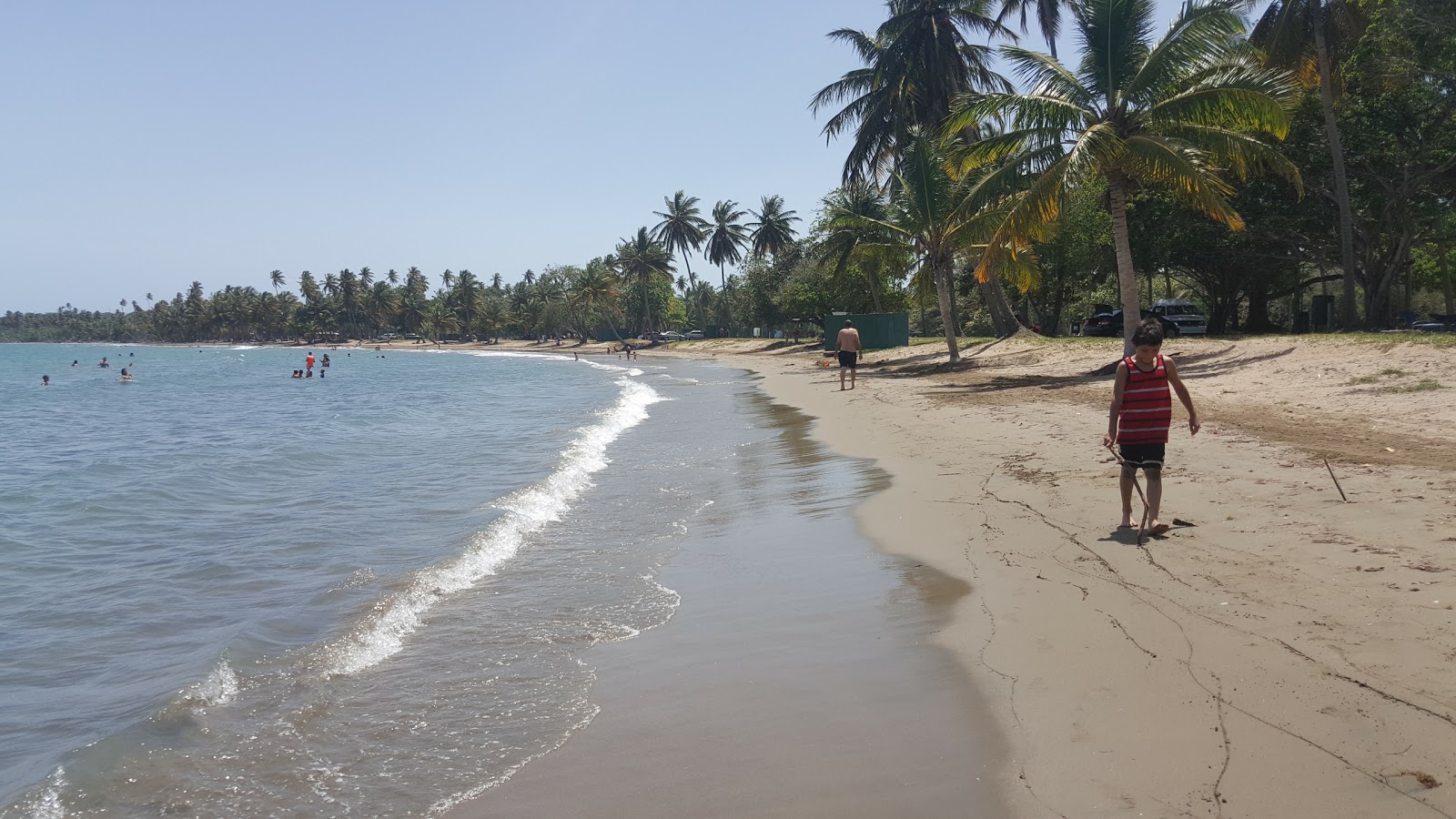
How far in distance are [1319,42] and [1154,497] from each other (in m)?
20.9

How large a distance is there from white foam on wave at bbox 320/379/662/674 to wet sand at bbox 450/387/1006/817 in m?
1.48

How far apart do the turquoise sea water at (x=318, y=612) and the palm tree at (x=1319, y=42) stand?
16.2 meters

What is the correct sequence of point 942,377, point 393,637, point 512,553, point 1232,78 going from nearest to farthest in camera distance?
point 393,637, point 512,553, point 1232,78, point 942,377

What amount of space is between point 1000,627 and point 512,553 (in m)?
4.37

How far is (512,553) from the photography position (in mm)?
7727

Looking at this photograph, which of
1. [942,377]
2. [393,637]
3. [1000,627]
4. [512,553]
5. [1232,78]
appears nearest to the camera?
[1000,627]

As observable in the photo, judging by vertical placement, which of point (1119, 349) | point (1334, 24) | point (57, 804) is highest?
point (1334, 24)

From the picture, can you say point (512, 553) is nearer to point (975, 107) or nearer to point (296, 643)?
point (296, 643)

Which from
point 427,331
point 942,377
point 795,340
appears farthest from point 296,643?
point 427,331

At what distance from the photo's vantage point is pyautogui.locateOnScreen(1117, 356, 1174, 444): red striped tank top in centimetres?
613

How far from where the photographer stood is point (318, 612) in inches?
250

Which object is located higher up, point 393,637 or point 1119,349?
point 1119,349

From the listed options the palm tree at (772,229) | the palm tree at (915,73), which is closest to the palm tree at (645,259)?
the palm tree at (772,229)

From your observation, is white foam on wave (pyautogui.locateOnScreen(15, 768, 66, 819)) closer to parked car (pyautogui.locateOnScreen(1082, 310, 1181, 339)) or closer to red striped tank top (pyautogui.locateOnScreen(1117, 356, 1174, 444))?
red striped tank top (pyautogui.locateOnScreen(1117, 356, 1174, 444))
